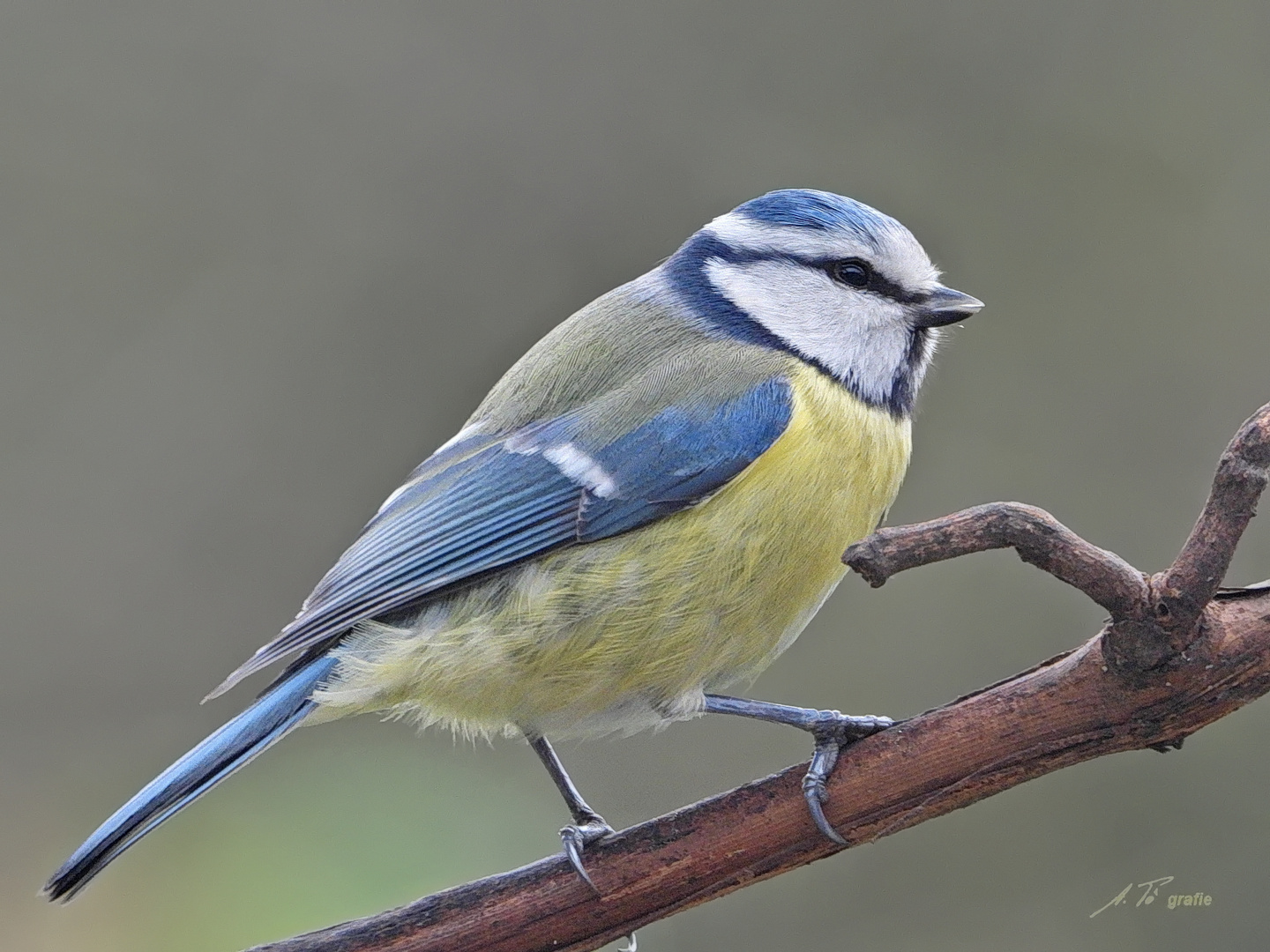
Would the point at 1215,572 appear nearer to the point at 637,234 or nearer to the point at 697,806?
the point at 697,806

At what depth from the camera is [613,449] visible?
2201 millimetres

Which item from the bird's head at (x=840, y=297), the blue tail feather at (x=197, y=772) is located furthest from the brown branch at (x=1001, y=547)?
the blue tail feather at (x=197, y=772)

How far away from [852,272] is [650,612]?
0.72 m

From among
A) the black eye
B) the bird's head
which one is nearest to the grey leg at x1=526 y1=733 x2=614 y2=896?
the bird's head

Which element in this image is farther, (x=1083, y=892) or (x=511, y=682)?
(x=1083, y=892)

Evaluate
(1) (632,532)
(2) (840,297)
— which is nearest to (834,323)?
(2) (840,297)

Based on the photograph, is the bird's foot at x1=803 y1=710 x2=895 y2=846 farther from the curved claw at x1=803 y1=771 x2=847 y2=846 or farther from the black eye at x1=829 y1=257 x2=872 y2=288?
the black eye at x1=829 y1=257 x2=872 y2=288

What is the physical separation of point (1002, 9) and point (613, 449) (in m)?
2.46

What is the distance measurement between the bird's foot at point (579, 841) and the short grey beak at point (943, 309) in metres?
0.98

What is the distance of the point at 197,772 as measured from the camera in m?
2.00

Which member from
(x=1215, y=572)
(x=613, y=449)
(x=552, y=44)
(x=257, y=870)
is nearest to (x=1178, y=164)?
(x=552, y=44)

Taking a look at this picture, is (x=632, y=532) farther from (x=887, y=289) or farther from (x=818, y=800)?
(x=887, y=289)

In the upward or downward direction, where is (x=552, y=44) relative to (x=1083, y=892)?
upward

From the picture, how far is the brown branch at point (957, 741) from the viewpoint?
1521mm
